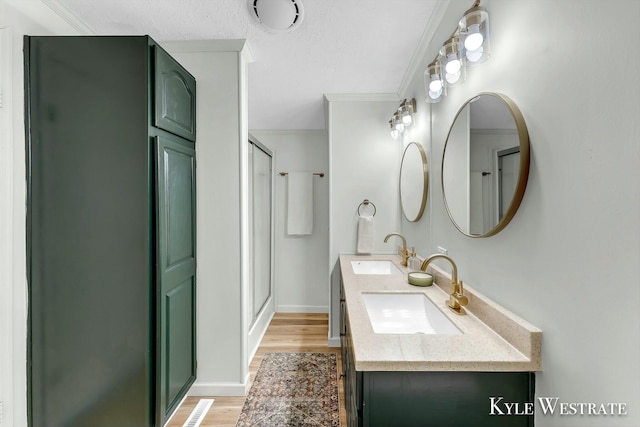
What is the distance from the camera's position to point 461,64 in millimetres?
1374

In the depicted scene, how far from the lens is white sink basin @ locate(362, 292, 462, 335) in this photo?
152 cm

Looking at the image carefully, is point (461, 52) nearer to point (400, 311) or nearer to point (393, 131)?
point (400, 311)

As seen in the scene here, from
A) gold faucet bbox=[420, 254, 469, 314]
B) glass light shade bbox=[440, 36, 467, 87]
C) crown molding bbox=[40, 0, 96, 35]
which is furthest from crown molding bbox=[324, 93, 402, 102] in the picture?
gold faucet bbox=[420, 254, 469, 314]

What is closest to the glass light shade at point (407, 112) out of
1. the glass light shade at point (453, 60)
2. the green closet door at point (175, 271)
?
the glass light shade at point (453, 60)

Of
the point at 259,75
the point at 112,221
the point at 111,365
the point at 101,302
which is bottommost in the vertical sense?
the point at 111,365

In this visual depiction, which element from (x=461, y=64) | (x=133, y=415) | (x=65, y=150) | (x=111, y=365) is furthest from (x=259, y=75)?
(x=133, y=415)

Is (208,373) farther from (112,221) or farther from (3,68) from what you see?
(3,68)

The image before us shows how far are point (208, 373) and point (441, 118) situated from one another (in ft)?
7.39

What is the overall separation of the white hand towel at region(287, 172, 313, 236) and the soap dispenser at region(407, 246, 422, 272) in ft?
5.75

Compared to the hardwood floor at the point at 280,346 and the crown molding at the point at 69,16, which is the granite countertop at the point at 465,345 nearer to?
the hardwood floor at the point at 280,346

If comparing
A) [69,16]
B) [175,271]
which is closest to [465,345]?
[175,271]

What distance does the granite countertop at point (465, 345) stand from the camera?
952mm

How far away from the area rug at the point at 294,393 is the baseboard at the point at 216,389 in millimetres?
91

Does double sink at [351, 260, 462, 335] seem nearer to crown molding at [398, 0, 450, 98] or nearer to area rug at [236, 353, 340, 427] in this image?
area rug at [236, 353, 340, 427]
